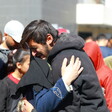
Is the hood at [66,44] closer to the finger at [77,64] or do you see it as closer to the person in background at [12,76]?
the finger at [77,64]

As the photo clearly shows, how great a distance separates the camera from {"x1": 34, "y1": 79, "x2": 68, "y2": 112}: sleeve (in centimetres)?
249

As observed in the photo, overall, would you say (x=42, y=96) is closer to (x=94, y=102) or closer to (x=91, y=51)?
(x=94, y=102)

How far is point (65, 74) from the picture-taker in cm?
254

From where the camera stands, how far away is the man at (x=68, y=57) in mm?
2506

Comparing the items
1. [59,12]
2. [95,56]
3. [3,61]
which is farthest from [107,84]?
[59,12]

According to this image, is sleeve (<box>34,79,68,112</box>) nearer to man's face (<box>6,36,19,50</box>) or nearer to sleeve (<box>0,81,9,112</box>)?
sleeve (<box>0,81,9,112</box>)

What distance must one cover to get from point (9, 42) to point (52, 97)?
7.67 feet

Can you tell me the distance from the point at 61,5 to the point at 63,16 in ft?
1.42

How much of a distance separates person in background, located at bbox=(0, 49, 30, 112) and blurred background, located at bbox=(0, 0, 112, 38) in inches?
191

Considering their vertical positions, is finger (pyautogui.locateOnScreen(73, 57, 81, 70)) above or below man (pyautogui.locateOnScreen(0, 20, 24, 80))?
above

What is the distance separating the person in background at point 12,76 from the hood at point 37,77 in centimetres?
149

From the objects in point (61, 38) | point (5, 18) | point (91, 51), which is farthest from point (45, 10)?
point (61, 38)

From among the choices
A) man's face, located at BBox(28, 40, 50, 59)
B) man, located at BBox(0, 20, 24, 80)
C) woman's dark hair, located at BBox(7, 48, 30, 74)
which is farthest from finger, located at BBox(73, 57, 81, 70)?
man, located at BBox(0, 20, 24, 80)

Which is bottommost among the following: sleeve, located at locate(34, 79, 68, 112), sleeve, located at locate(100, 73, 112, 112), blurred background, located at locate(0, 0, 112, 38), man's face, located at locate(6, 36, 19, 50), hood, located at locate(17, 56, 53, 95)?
blurred background, located at locate(0, 0, 112, 38)
